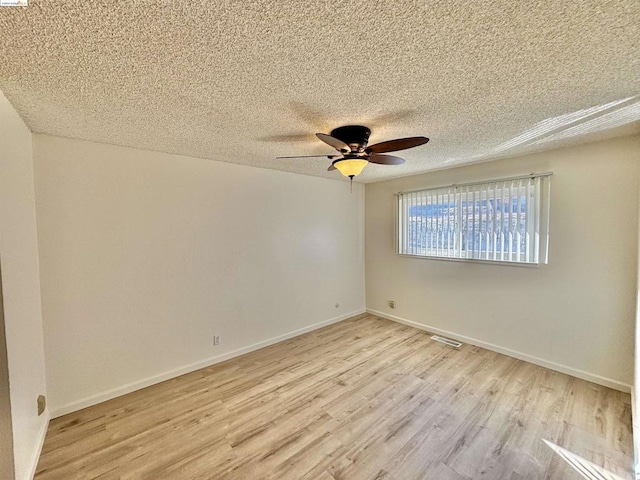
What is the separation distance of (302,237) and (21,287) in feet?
9.14

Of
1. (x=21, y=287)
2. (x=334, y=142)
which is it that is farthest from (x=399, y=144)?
(x=21, y=287)

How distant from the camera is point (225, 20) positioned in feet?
3.42

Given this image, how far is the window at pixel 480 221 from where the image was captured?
2.93 meters

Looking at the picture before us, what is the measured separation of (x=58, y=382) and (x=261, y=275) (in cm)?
205

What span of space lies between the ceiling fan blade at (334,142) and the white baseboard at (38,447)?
277cm

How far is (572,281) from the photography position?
2.72 m

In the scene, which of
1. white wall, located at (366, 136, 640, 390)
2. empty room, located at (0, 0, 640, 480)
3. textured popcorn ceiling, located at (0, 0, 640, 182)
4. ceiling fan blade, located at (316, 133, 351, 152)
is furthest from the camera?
white wall, located at (366, 136, 640, 390)

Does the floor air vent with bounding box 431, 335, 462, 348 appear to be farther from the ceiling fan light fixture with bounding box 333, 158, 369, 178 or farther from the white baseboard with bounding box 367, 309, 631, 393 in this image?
the ceiling fan light fixture with bounding box 333, 158, 369, 178

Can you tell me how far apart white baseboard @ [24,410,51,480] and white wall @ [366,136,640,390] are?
4170 millimetres

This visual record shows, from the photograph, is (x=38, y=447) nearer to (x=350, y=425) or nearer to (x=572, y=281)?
(x=350, y=425)

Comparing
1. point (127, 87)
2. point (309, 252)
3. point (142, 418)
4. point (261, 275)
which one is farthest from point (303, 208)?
point (142, 418)

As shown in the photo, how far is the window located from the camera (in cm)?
293

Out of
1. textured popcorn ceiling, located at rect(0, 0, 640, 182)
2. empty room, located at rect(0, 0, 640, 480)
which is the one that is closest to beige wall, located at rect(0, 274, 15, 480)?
empty room, located at rect(0, 0, 640, 480)

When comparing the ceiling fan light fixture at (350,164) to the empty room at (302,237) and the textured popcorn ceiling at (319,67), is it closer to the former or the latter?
the empty room at (302,237)
